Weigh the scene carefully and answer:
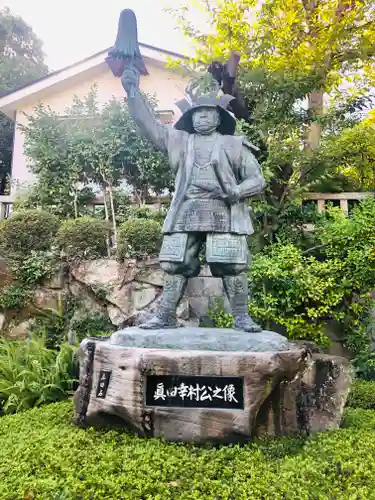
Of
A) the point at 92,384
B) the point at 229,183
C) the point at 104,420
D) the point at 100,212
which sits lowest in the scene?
the point at 104,420

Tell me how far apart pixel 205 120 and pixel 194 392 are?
2.43m

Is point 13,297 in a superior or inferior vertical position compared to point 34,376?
superior

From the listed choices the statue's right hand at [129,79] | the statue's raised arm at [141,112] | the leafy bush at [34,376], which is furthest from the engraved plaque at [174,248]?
the leafy bush at [34,376]

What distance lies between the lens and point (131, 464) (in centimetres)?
278

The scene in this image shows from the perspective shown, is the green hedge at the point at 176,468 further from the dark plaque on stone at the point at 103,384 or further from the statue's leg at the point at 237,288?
the statue's leg at the point at 237,288

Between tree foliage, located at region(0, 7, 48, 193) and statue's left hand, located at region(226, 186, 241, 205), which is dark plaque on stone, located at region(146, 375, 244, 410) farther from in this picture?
tree foliage, located at region(0, 7, 48, 193)

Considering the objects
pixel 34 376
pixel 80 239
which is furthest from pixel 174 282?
pixel 80 239

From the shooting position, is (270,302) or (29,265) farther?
(29,265)

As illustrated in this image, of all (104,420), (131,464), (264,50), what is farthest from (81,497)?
(264,50)

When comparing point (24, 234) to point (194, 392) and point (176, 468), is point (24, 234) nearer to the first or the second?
point (194, 392)

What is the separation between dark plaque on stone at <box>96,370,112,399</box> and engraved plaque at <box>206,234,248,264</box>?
129cm

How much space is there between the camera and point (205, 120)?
3.85m

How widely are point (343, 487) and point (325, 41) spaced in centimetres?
794

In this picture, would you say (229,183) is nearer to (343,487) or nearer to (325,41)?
(343,487)
